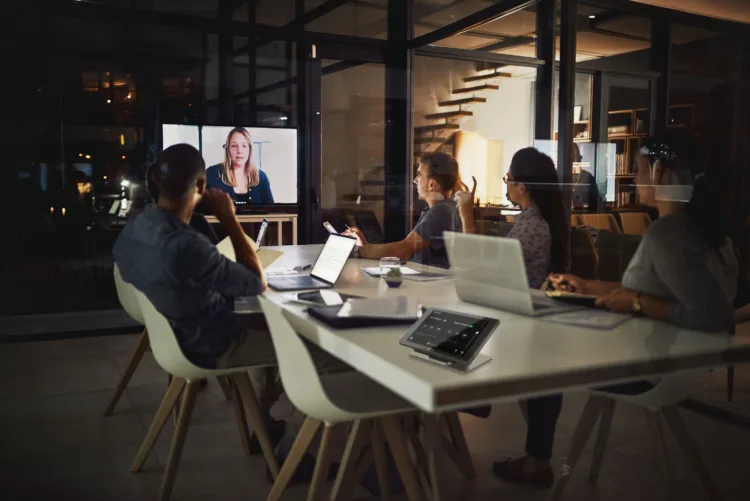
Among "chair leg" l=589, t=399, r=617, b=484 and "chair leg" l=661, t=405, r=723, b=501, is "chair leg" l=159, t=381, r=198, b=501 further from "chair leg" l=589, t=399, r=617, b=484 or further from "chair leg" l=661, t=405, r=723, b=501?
"chair leg" l=661, t=405, r=723, b=501

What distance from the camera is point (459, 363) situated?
160 cm

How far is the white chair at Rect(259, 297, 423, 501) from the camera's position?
1926 millimetres

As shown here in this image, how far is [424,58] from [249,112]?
1.65 metres

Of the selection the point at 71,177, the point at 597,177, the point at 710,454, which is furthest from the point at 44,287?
the point at 710,454

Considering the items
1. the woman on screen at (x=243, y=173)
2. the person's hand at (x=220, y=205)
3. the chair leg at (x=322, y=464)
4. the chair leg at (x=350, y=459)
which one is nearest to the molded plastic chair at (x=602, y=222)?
the chair leg at (x=350, y=459)

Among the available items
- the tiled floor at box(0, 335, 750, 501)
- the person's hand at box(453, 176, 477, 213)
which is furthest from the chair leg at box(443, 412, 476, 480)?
the person's hand at box(453, 176, 477, 213)

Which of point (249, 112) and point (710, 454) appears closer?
point (710, 454)

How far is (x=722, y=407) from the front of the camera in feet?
7.36

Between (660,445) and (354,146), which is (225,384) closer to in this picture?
(660,445)

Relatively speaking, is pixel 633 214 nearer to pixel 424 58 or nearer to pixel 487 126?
pixel 487 126

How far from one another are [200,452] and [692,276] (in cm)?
206

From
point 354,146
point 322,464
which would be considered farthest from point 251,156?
point 322,464

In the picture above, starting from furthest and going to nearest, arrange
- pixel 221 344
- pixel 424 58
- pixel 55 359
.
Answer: pixel 424 58 < pixel 55 359 < pixel 221 344

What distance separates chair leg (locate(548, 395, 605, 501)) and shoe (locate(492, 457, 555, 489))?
0.20 feet
